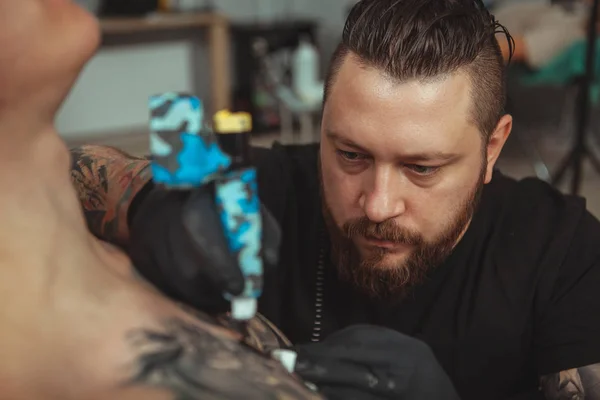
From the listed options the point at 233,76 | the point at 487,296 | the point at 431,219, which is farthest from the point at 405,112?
the point at 233,76

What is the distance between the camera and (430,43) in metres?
1.08

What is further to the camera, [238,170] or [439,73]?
[439,73]

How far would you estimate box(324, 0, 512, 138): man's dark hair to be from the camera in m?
1.07

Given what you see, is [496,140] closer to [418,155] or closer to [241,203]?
[418,155]

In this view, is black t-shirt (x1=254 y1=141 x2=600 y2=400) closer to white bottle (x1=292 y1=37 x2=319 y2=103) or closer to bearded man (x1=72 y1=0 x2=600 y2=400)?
bearded man (x1=72 y1=0 x2=600 y2=400)

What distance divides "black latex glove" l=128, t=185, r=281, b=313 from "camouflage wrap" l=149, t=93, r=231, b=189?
0.02 meters

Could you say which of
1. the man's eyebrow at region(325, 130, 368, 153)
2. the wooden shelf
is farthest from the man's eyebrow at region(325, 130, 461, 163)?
the wooden shelf

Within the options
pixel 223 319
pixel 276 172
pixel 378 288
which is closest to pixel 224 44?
pixel 276 172

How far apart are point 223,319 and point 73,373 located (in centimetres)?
17

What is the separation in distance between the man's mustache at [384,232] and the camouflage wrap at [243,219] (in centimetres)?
42

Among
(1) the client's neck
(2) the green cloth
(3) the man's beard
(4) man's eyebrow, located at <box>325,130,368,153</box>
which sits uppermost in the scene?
(1) the client's neck

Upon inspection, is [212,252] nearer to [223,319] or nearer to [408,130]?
[223,319]

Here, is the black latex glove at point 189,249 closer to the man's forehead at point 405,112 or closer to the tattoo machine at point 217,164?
the tattoo machine at point 217,164

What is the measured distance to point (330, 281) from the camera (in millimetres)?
1262
